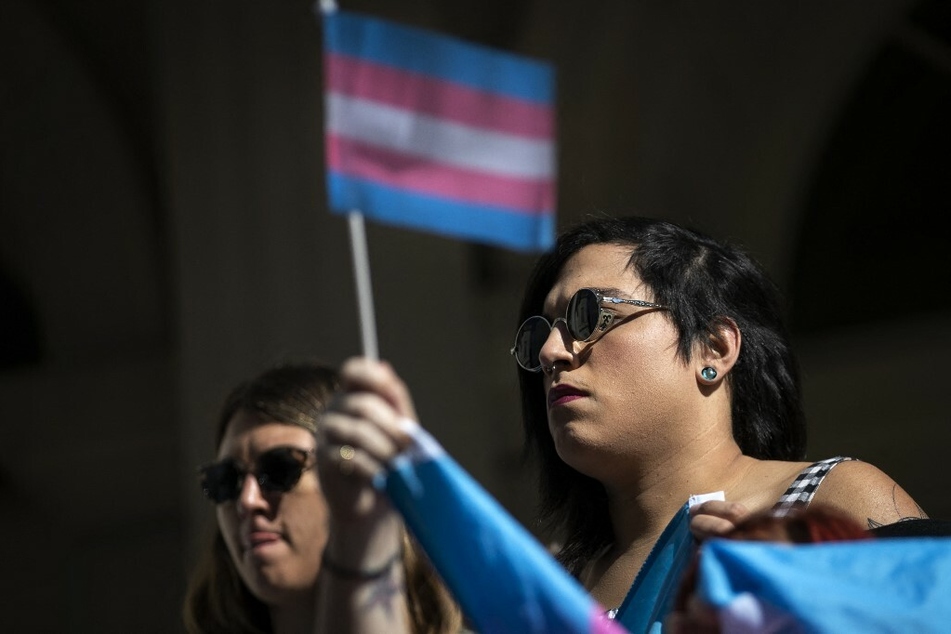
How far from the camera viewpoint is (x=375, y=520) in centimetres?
176

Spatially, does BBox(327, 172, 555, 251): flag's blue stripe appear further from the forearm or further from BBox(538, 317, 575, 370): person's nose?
the forearm

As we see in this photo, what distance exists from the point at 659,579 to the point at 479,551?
79cm

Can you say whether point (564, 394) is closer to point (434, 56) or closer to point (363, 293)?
point (363, 293)

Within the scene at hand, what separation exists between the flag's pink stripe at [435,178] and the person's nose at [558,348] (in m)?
0.44

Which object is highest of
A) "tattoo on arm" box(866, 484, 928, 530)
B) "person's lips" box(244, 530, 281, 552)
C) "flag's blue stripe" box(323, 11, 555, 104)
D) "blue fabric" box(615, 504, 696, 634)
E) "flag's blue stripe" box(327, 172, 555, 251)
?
"flag's blue stripe" box(323, 11, 555, 104)

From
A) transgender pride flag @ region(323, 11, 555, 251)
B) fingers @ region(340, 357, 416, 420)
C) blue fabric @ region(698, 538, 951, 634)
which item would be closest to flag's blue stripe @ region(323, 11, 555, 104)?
transgender pride flag @ region(323, 11, 555, 251)

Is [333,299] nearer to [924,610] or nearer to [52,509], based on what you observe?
[52,509]

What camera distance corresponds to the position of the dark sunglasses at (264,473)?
3.11m

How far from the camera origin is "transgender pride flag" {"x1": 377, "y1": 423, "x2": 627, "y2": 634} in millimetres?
1670

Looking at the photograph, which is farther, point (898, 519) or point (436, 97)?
point (436, 97)

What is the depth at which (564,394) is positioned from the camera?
2.66 meters

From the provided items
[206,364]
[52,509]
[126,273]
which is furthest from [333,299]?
[52,509]

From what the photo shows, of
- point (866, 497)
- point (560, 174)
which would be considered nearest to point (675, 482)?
point (866, 497)

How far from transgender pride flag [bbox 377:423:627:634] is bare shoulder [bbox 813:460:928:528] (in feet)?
2.76
